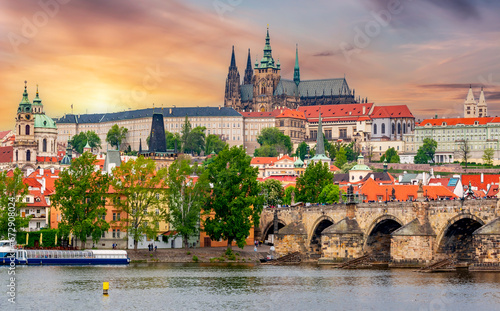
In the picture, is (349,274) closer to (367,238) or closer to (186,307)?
(367,238)

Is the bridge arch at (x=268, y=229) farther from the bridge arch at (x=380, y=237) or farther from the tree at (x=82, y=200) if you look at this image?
the tree at (x=82, y=200)

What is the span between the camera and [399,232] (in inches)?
2849

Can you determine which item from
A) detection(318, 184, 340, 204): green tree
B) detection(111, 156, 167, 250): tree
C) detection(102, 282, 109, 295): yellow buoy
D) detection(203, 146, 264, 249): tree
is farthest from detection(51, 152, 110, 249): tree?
detection(318, 184, 340, 204): green tree

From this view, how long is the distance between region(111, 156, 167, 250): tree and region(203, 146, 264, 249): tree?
4421 mm

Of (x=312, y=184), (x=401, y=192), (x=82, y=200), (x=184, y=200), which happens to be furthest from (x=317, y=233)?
(x=312, y=184)

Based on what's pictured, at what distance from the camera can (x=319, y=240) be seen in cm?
8719

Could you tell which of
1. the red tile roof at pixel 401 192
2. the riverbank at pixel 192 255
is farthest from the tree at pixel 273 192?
the riverbank at pixel 192 255

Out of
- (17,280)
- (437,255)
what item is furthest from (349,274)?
(17,280)

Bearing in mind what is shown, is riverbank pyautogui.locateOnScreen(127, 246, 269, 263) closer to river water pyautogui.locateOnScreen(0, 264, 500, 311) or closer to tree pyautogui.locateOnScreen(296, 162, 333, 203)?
river water pyautogui.locateOnScreen(0, 264, 500, 311)

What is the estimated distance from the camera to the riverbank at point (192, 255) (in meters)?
82.4

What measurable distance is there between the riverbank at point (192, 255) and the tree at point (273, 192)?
3875 centimetres

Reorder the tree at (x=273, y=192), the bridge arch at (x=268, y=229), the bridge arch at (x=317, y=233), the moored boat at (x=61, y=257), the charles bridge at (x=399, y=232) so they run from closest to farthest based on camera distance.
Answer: the charles bridge at (x=399, y=232) < the moored boat at (x=61, y=257) < the bridge arch at (x=317, y=233) < the bridge arch at (x=268, y=229) < the tree at (x=273, y=192)

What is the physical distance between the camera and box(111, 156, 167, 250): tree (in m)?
83.0

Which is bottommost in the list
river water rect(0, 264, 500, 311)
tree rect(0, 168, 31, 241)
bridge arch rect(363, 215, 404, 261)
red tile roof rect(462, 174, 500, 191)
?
river water rect(0, 264, 500, 311)
